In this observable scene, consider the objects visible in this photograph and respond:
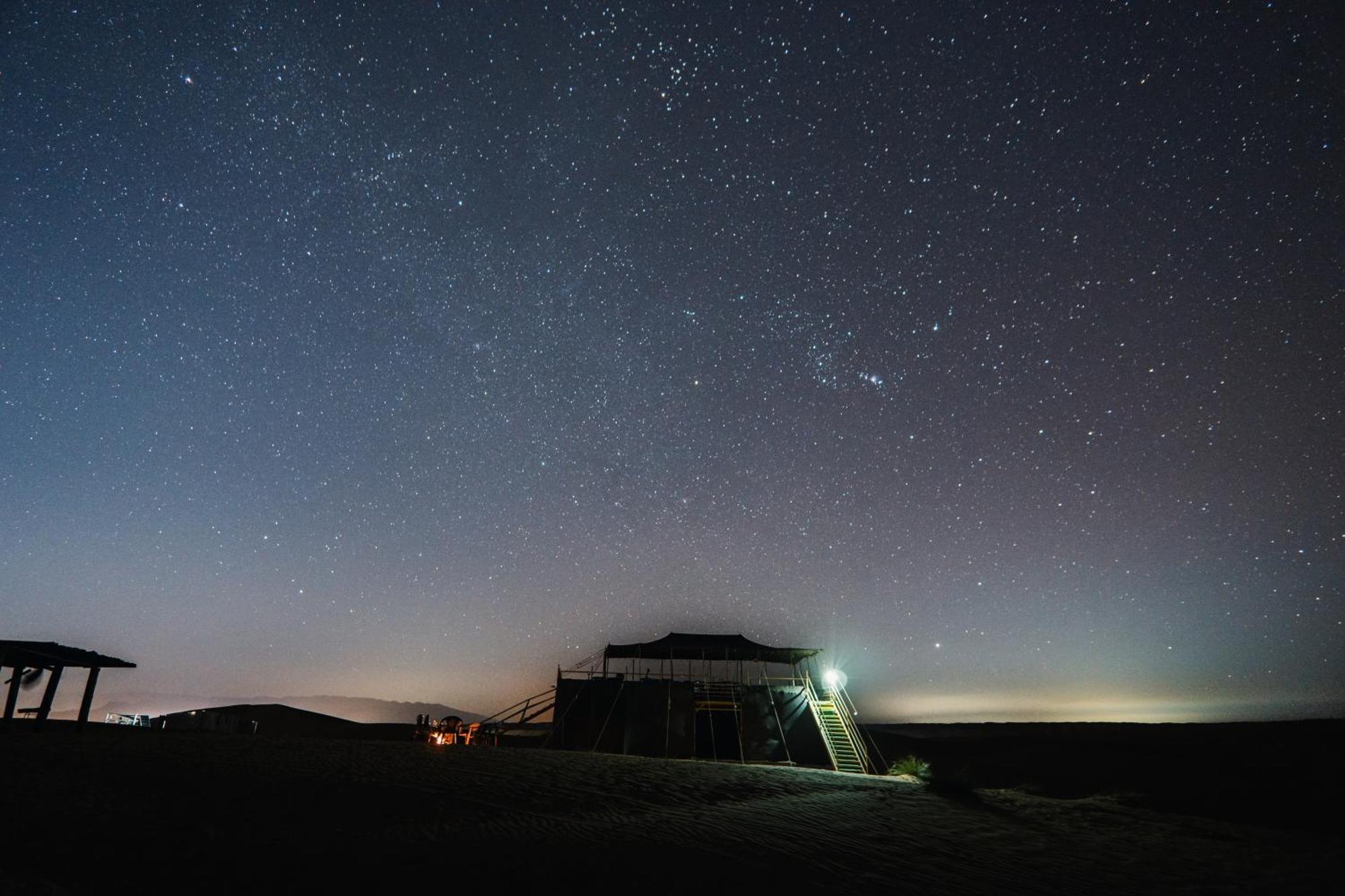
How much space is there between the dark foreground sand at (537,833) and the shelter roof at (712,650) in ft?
34.6

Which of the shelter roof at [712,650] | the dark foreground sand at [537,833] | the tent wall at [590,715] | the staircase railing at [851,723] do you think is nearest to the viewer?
the dark foreground sand at [537,833]

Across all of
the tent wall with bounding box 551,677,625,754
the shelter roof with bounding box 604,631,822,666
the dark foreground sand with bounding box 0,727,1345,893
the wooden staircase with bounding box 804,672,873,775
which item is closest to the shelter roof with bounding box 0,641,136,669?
the dark foreground sand with bounding box 0,727,1345,893

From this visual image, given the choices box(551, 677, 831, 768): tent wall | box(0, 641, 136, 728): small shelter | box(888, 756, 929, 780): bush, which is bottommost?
box(888, 756, 929, 780): bush

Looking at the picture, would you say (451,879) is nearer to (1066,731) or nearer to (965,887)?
(965,887)

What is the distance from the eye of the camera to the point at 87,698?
19734 mm

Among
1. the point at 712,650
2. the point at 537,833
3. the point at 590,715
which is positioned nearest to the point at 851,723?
the point at 712,650

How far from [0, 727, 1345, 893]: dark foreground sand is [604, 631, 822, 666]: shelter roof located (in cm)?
1053

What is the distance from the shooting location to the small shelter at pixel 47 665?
1756cm

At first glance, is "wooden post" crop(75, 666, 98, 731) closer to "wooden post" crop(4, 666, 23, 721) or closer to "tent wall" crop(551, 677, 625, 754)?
"wooden post" crop(4, 666, 23, 721)

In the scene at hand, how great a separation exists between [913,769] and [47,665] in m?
28.8

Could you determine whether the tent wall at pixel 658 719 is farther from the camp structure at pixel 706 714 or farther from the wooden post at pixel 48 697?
the wooden post at pixel 48 697

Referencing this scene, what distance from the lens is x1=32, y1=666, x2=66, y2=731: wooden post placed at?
62.2 ft

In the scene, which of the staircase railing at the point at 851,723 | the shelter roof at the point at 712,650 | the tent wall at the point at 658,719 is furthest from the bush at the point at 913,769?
the tent wall at the point at 658,719

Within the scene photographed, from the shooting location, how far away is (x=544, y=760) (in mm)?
17438
